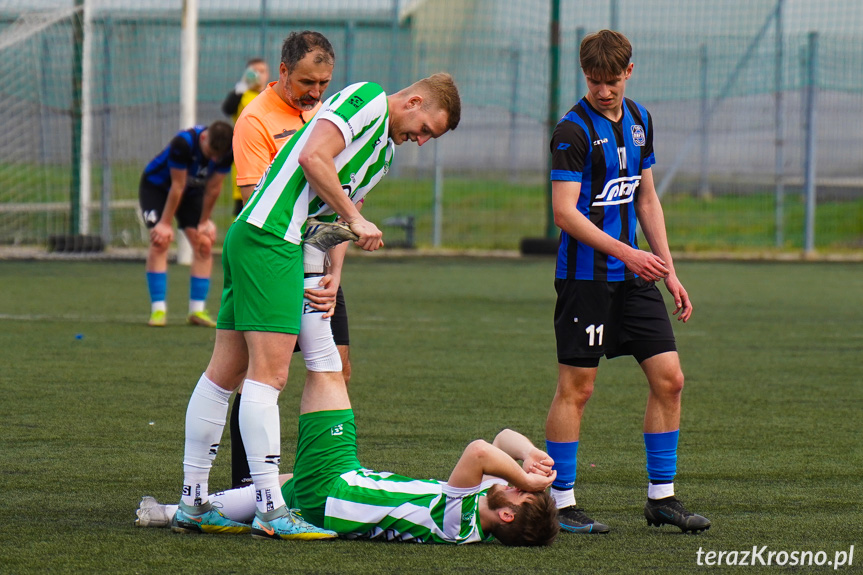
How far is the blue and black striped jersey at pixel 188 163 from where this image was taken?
29.9 feet

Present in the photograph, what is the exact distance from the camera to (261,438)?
3863mm

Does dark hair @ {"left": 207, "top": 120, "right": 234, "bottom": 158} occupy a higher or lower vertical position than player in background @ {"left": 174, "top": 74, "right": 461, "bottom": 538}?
higher

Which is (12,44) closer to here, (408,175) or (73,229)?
(73,229)

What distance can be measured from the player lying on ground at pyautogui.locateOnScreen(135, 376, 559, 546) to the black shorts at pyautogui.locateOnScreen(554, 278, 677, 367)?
0.45 m

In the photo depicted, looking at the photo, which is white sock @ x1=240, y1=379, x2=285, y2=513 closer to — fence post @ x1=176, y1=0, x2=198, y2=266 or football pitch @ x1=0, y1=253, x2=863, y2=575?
football pitch @ x1=0, y1=253, x2=863, y2=575

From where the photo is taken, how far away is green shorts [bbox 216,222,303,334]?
383cm

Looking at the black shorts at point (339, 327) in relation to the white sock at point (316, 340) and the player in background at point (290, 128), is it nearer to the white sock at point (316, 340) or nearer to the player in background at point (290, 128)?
the player in background at point (290, 128)

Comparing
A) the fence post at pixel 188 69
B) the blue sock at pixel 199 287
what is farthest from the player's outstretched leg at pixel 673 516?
the fence post at pixel 188 69

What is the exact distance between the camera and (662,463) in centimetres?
424

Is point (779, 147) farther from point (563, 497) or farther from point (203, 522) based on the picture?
point (203, 522)

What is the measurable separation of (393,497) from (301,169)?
1.12 metres

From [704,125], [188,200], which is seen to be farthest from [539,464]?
[704,125]

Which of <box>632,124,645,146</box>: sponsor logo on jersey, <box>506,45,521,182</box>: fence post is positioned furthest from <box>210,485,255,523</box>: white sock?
<box>506,45,521,182</box>: fence post

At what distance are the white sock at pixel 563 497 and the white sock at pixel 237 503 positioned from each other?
1.08 m
